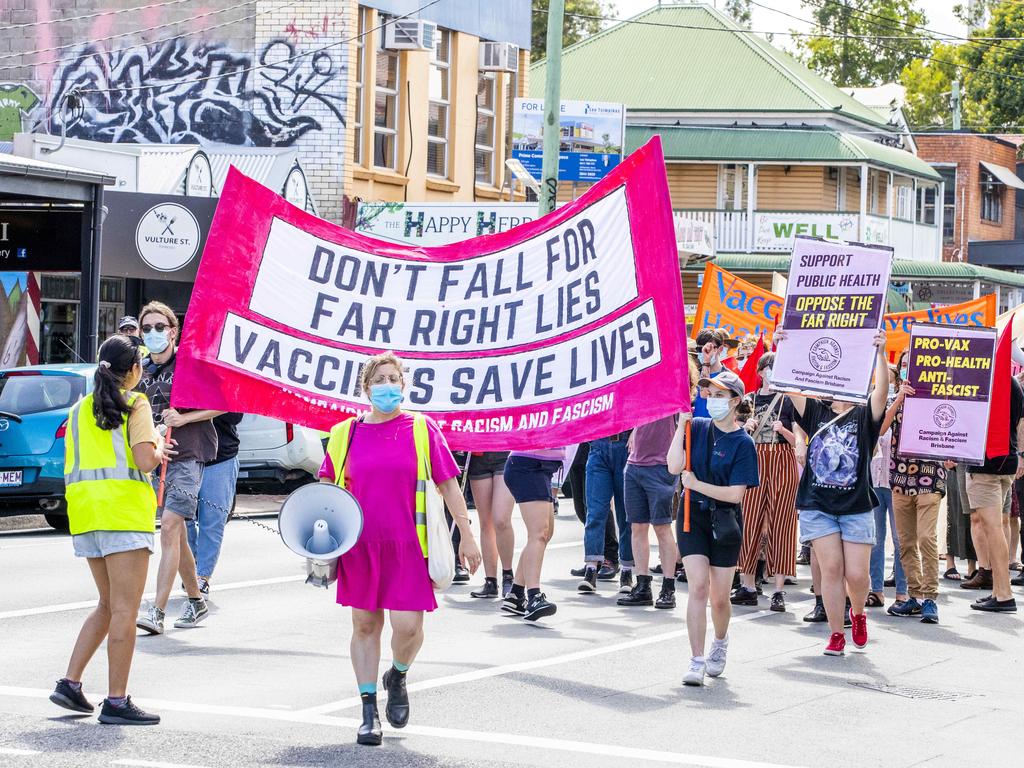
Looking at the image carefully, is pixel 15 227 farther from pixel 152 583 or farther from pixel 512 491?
pixel 512 491

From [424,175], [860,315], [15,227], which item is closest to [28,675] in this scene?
[860,315]

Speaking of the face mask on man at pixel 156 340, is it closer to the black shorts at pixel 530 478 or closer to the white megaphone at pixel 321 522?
the black shorts at pixel 530 478

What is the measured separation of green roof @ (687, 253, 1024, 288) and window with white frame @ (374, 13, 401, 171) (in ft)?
49.4

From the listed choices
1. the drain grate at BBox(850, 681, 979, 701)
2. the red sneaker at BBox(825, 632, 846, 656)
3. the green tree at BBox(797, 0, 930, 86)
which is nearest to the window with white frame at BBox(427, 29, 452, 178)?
the red sneaker at BBox(825, 632, 846, 656)

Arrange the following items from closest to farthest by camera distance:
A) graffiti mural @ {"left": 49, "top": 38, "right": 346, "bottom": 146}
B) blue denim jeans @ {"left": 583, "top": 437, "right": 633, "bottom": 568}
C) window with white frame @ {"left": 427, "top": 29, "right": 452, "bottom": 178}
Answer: blue denim jeans @ {"left": 583, "top": 437, "right": 633, "bottom": 568} < graffiti mural @ {"left": 49, "top": 38, "right": 346, "bottom": 146} < window with white frame @ {"left": 427, "top": 29, "right": 452, "bottom": 178}

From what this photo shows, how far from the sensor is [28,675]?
8922 millimetres

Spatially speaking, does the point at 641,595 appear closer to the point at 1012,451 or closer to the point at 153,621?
the point at 1012,451

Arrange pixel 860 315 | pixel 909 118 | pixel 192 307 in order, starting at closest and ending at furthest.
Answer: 1. pixel 192 307
2. pixel 860 315
3. pixel 909 118

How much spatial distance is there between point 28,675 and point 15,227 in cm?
1492

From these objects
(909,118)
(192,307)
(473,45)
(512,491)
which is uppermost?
(909,118)

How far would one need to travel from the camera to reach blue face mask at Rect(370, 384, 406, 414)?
764 centimetres

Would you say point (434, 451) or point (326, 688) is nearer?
point (434, 451)

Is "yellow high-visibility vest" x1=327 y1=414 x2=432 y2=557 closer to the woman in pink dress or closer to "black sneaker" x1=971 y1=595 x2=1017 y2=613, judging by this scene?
the woman in pink dress

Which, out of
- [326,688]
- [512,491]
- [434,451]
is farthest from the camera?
[512,491]
